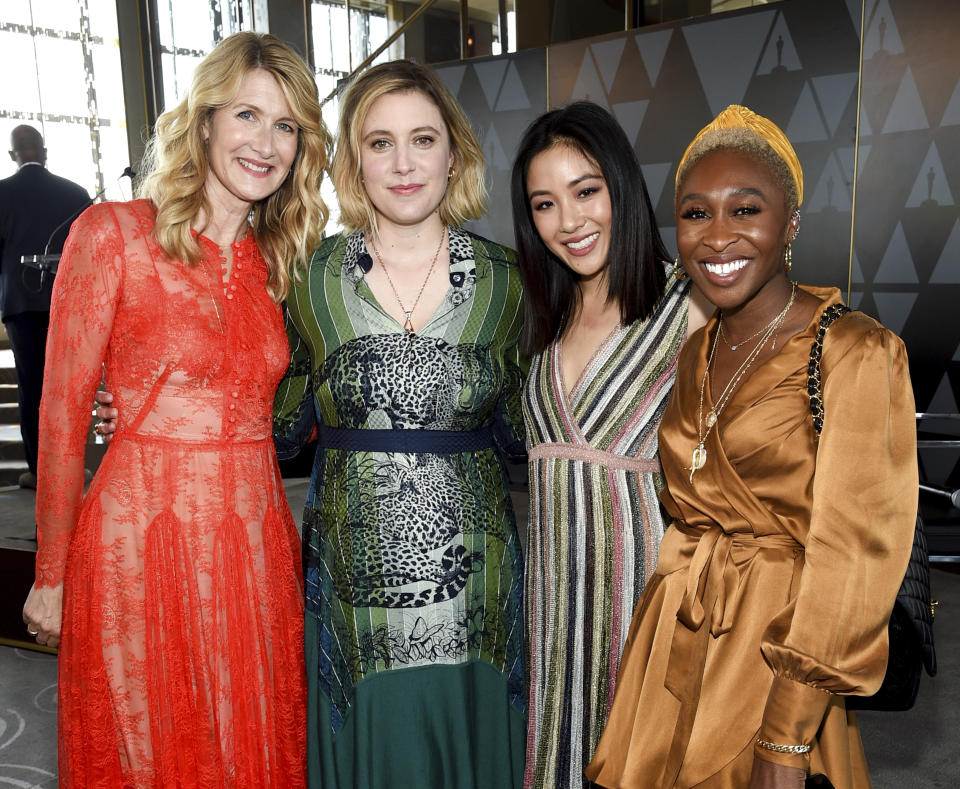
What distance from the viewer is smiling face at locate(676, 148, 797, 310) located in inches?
48.8

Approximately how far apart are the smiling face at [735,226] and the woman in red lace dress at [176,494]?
0.88m

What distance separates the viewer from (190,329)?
1590 millimetres

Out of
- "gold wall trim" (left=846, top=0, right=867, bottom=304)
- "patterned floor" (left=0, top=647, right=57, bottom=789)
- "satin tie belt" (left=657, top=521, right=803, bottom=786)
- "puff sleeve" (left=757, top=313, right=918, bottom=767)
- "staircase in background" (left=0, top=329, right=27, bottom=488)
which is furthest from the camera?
"staircase in background" (left=0, top=329, right=27, bottom=488)

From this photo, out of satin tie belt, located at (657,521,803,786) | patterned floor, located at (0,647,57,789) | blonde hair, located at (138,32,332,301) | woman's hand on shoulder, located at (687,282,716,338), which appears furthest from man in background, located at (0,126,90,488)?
satin tie belt, located at (657,521,803,786)

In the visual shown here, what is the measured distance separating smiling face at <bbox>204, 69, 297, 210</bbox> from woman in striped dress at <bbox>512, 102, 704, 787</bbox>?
509 mm

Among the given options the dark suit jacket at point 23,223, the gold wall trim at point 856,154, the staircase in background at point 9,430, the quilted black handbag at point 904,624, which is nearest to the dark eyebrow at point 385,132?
the quilted black handbag at point 904,624

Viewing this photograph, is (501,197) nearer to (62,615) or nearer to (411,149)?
(411,149)

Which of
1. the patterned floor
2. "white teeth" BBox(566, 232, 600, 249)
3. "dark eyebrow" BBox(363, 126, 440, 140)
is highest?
"dark eyebrow" BBox(363, 126, 440, 140)

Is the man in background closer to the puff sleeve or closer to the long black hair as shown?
the long black hair

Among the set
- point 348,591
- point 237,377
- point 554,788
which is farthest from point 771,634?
point 237,377

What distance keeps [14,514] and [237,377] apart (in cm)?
382

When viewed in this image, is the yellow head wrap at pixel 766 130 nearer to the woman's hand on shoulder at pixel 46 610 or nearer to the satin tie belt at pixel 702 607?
the satin tie belt at pixel 702 607

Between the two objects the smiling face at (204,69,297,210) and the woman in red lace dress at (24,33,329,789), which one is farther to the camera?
the smiling face at (204,69,297,210)

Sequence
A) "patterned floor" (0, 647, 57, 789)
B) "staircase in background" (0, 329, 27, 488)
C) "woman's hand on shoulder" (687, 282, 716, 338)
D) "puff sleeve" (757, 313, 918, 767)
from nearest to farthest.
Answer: "puff sleeve" (757, 313, 918, 767) < "woman's hand on shoulder" (687, 282, 716, 338) < "patterned floor" (0, 647, 57, 789) < "staircase in background" (0, 329, 27, 488)
